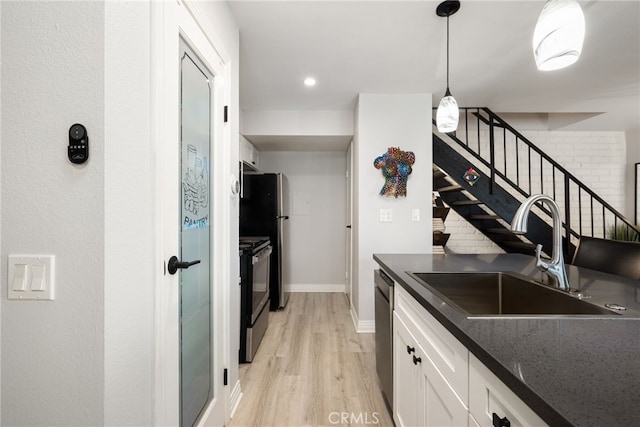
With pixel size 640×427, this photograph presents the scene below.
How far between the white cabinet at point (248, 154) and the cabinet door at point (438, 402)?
283 centimetres

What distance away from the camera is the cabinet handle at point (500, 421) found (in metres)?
0.60

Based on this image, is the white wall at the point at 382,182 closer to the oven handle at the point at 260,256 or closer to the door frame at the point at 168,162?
the oven handle at the point at 260,256

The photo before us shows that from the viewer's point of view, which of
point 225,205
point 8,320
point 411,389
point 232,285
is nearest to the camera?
point 8,320

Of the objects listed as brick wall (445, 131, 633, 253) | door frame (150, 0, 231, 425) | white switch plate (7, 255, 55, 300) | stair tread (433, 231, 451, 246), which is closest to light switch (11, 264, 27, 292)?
white switch plate (7, 255, 55, 300)

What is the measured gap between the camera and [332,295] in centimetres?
428

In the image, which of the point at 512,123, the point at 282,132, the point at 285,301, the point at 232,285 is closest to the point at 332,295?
the point at 285,301

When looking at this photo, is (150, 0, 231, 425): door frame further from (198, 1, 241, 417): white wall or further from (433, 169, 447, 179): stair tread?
(433, 169, 447, 179): stair tread

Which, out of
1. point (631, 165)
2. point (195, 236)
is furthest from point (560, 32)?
point (631, 165)

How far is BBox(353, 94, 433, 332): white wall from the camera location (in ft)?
9.94

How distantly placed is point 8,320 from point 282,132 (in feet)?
10.1

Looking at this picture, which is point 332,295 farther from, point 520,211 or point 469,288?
point 520,211

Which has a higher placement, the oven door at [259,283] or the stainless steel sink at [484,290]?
the stainless steel sink at [484,290]

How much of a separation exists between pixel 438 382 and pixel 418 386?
0.24 m

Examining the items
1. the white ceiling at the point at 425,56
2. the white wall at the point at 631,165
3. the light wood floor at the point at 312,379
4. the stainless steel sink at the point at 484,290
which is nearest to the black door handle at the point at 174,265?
the stainless steel sink at the point at 484,290
